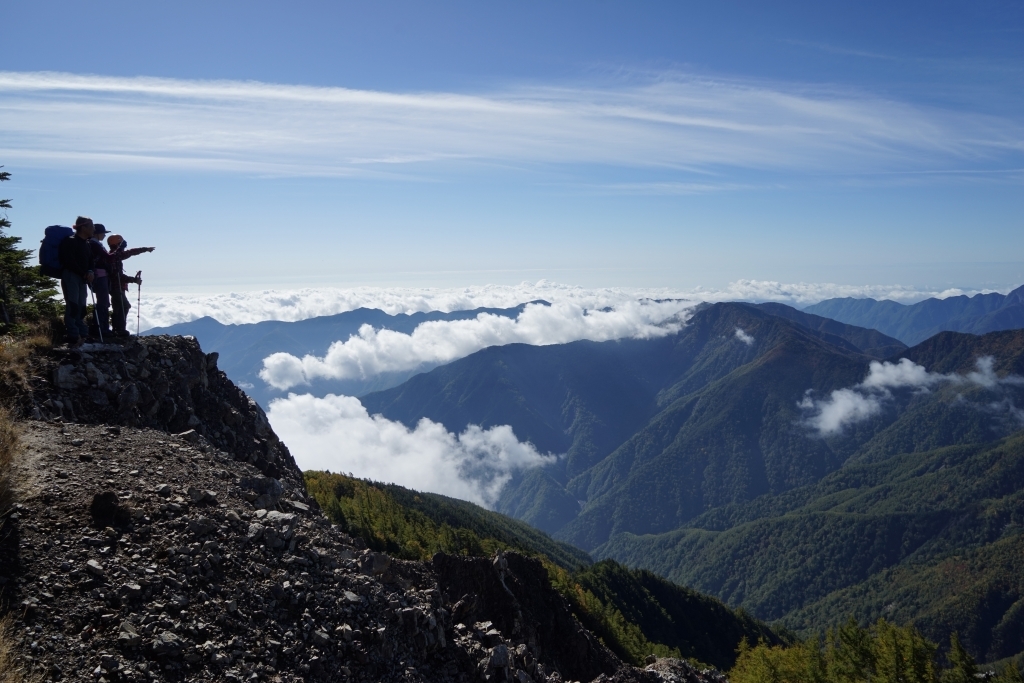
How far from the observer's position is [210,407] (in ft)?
77.7

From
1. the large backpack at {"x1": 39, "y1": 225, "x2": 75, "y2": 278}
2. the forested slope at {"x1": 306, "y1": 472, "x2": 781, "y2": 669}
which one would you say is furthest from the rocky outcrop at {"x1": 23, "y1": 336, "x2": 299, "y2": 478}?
the forested slope at {"x1": 306, "y1": 472, "x2": 781, "y2": 669}

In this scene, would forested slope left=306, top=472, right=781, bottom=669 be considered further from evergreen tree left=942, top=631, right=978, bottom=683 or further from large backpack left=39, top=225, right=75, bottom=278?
large backpack left=39, top=225, right=75, bottom=278

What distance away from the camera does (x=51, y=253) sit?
65.1 feet

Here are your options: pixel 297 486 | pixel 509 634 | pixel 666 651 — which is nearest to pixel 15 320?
pixel 297 486

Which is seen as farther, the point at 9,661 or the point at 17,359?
the point at 17,359

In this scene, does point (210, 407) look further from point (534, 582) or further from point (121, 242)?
point (534, 582)

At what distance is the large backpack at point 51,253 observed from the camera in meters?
19.8

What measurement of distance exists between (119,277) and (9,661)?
15.8 metres

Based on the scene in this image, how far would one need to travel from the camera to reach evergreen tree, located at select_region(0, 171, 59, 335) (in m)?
24.2

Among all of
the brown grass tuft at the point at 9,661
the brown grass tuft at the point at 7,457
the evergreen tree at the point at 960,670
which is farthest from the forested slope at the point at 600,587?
the brown grass tuft at the point at 9,661

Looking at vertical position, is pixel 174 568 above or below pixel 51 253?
below

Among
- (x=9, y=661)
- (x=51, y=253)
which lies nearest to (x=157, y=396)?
(x=51, y=253)

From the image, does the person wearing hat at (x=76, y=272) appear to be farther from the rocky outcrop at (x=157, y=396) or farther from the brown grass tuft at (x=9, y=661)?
the brown grass tuft at (x=9, y=661)

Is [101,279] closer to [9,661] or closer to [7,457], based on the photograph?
[7,457]
